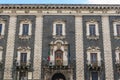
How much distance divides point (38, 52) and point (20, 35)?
3.26 meters

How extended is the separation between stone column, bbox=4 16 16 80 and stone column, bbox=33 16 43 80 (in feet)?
9.53

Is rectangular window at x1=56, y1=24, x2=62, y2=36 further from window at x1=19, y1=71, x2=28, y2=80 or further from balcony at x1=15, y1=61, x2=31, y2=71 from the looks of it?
window at x1=19, y1=71, x2=28, y2=80

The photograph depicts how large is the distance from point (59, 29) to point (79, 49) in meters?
3.68

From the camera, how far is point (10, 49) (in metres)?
38.2

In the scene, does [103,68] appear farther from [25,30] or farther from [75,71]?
[25,30]

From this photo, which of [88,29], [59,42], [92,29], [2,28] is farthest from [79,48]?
[2,28]

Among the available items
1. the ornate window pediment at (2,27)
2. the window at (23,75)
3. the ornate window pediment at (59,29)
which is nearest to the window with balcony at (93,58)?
the ornate window pediment at (59,29)

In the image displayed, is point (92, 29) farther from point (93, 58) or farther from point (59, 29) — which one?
point (59, 29)

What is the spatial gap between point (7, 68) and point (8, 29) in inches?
201

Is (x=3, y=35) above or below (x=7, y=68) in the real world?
above

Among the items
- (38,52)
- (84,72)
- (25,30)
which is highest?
(25,30)

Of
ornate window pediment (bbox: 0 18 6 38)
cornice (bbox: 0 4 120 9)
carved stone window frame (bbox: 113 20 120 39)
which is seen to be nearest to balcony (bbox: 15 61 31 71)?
ornate window pediment (bbox: 0 18 6 38)

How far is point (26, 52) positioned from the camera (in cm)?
3809

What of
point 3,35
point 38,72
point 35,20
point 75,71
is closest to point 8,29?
point 3,35
